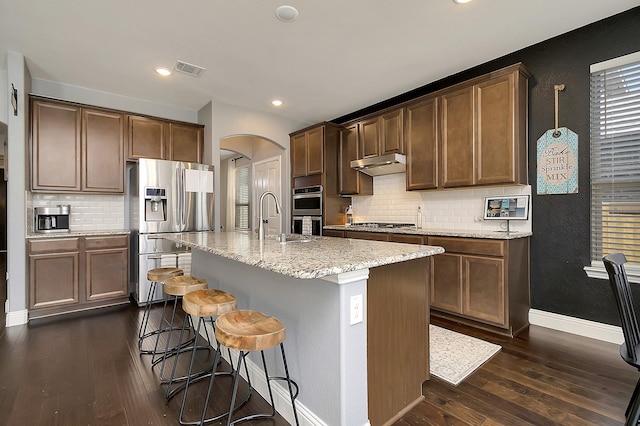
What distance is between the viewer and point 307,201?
16.7 feet

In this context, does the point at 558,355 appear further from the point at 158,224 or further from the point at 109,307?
the point at 109,307

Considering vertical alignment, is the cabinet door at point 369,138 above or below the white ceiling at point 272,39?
below

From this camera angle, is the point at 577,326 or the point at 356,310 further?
the point at 577,326

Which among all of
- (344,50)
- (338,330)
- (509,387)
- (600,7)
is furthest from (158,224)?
(600,7)

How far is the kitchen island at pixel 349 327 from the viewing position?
1.39 m

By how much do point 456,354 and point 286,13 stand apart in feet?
10.1

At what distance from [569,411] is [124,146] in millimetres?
5136

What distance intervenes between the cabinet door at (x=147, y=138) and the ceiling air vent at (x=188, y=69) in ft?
3.85

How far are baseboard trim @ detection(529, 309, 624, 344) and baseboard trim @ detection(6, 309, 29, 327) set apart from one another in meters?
5.27

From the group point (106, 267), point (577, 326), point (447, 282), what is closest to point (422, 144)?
point (447, 282)

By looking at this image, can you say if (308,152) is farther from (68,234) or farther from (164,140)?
(68,234)

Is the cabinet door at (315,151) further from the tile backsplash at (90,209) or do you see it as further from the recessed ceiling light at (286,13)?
→ the tile backsplash at (90,209)

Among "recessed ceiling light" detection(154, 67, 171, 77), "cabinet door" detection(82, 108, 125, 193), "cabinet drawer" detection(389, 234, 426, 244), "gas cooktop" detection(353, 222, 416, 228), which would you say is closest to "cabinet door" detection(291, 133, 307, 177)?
"gas cooktop" detection(353, 222, 416, 228)

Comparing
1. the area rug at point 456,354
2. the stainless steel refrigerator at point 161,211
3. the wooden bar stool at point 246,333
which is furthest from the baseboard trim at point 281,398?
the stainless steel refrigerator at point 161,211
